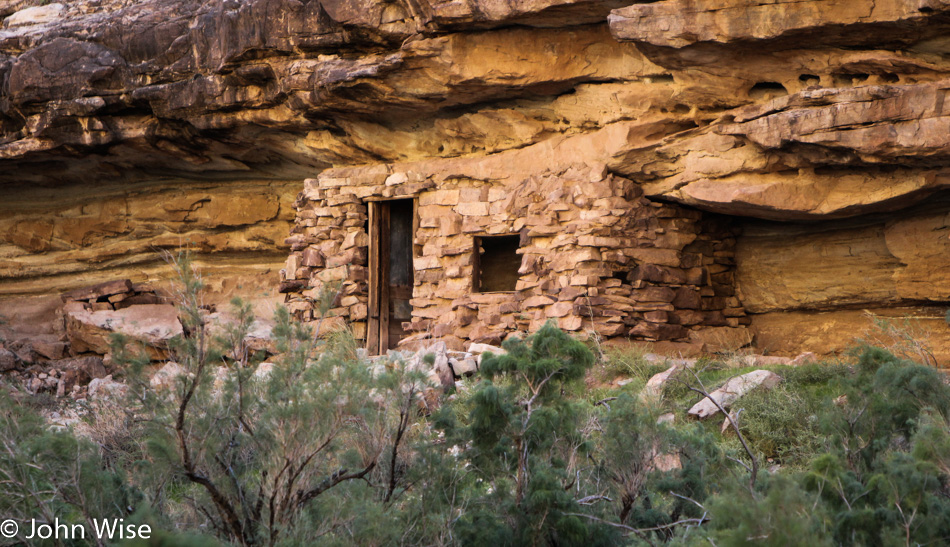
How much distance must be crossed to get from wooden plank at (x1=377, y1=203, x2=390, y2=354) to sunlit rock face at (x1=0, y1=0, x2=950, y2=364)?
0.57 metres

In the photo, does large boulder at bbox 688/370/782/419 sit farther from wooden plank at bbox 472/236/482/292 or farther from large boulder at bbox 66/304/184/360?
large boulder at bbox 66/304/184/360

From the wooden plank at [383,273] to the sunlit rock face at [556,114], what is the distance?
573mm

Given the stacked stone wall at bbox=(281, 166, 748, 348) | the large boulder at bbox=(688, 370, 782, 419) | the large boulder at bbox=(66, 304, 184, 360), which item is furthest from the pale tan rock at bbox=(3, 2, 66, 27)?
the large boulder at bbox=(688, 370, 782, 419)

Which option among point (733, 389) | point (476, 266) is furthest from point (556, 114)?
point (733, 389)

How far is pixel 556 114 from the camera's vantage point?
9500 millimetres

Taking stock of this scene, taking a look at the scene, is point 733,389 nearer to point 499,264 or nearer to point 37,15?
point 499,264

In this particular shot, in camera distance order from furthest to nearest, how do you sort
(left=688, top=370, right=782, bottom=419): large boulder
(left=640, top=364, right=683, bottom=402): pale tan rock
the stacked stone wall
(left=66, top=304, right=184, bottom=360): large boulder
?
(left=66, top=304, right=184, bottom=360): large boulder → the stacked stone wall → (left=640, top=364, right=683, bottom=402): pale tan rock → (left=688, top=370, right=782, bottom=419): large boulder

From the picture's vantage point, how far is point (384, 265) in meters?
11.0

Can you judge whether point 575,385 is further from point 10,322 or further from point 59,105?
point 10,322

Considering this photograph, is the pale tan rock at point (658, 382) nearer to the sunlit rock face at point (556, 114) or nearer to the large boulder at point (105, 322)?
the sunlit rock face at point (556, 114)

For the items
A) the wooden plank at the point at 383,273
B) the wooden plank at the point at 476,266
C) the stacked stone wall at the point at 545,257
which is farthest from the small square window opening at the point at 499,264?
the wooden plank at the point at 383,273

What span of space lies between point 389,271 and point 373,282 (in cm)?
34

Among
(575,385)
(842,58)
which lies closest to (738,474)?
(575,385)

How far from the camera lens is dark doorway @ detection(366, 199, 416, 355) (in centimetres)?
1088
